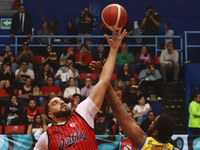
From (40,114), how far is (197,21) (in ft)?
27.8

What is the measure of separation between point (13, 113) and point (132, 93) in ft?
10.9

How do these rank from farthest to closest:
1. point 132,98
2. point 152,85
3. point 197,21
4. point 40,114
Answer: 1. point 197,21
2. point 152,85
3. point 132,98
4. point 40,114

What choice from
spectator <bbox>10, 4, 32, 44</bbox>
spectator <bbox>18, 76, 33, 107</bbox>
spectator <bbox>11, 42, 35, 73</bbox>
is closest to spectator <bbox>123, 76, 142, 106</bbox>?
spectator <bbox>18, 76, 33, 107</bbox>

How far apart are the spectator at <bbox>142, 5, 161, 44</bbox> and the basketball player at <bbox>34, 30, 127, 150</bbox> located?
10.2m

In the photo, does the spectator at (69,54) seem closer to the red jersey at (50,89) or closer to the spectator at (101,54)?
the spectator at (101,54)

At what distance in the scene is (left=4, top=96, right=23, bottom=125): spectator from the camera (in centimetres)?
1110

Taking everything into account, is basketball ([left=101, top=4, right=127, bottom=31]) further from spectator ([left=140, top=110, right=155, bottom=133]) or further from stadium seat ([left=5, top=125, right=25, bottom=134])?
stadium seat ([left=5, top=125, right=25, bottom=134])

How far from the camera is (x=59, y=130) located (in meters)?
3.73

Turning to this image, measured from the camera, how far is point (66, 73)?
12.6 metres

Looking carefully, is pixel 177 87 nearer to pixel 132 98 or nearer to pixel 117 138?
pixel 132 98

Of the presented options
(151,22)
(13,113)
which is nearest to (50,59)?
(13,113)

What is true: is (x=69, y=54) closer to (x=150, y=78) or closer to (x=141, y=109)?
(x=150, y=78)

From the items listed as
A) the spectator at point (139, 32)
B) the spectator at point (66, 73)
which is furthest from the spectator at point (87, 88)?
the spectator at point (139, 32)

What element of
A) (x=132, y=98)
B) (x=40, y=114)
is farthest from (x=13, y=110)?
(x=132, y=98)
